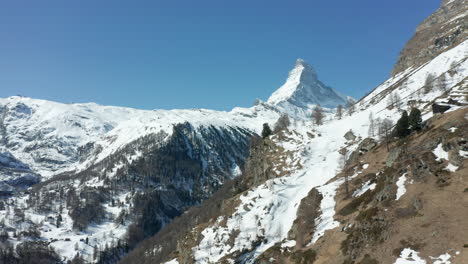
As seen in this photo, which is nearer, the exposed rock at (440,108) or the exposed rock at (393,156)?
the exposed rock at (393,156)

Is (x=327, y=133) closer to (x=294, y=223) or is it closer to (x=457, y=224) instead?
(x=294, y=223)

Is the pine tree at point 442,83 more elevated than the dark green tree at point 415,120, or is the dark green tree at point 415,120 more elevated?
the pine tree at point 442,83

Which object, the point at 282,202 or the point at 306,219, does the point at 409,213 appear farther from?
the point at 282,202

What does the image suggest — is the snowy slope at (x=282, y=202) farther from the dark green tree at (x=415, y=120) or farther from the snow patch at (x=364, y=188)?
the dark green tree at (x=415, y=120)

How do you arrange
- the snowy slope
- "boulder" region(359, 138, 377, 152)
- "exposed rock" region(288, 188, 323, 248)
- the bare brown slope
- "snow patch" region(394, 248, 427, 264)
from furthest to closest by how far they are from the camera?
"boulder" region(359, 138, 377, 152) → the snowy slope → "exposed rock" region(288, 188, 323, 248) → the bare brown slope → "snow patch" region(394, 248, 427, 264)

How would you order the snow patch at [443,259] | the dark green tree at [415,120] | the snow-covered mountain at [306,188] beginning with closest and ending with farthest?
the snow patch at [443,259] → the snow-covered mountain at [306,188] → the dark green tree at [415,120]

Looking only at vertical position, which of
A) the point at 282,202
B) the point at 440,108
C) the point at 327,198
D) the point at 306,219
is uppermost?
the point at 440,108

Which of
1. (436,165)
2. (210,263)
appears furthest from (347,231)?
(210,263)

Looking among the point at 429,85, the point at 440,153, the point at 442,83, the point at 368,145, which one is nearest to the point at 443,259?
the point at 440,153

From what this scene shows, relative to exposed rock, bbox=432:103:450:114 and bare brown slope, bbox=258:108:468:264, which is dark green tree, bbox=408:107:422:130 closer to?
bare brown slope, bbox=258:108:468:264

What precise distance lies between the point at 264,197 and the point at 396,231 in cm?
5901

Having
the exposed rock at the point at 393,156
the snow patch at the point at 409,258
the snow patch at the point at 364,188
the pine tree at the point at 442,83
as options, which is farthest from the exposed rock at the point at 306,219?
the pine tree at the point at 442,83

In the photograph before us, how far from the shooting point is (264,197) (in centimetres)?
10825

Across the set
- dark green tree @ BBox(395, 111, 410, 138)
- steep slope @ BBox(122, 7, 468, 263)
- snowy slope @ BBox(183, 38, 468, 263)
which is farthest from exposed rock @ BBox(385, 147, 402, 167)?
snowy slope @ BBox(183, 38, 468, 263)
